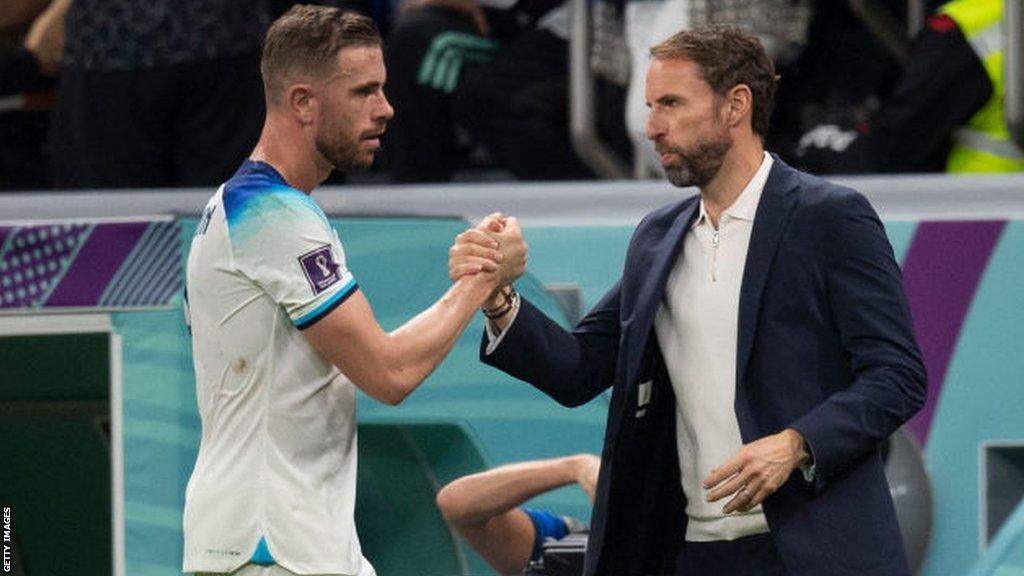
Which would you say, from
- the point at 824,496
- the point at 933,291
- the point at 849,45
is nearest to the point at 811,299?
the point at 824,496

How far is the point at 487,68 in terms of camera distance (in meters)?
6.14

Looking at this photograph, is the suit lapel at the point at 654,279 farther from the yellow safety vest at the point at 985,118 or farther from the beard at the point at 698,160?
the yellow safety vest at the point at 985,118

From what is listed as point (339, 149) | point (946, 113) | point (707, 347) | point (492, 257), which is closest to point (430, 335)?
point (492, 257)

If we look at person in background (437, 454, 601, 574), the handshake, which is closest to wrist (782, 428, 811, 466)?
the handshake

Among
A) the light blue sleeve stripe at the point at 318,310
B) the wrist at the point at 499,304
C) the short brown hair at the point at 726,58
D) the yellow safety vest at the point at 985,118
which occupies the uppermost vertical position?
the short brown hair at the point at 726,58

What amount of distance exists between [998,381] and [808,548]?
1.69 m

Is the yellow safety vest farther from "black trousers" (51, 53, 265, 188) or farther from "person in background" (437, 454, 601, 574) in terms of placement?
"black trousers" (51, 53, 265, 188)

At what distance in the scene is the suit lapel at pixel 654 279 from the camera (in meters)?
3.68

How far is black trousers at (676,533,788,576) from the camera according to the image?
3.61 meters

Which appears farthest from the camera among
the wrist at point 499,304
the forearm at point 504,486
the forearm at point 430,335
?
the forearm at point 504,486

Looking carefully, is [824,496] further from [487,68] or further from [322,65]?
[487,68]

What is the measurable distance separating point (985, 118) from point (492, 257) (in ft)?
7.10

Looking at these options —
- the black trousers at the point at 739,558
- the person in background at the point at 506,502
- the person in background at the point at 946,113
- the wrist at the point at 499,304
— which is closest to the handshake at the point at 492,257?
the wrist at the point at 499,304

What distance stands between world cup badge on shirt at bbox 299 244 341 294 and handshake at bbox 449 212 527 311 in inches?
11.2
